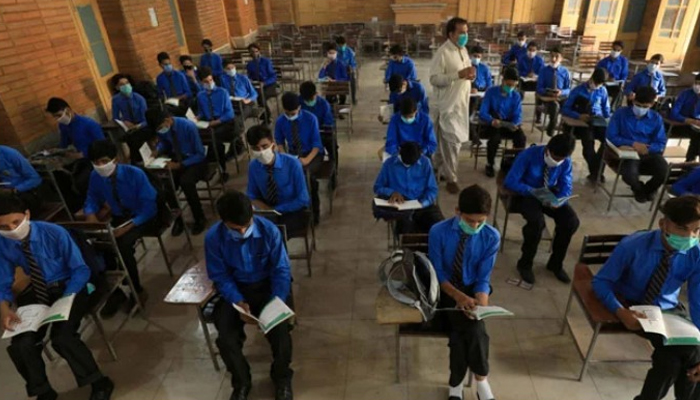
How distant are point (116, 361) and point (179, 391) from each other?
73cm

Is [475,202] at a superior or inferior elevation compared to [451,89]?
inferior

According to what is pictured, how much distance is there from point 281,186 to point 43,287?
6.73 ft

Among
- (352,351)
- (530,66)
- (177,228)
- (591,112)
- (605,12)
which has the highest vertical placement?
(605,12)

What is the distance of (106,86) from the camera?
7461 millimetres

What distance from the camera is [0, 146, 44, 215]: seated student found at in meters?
4.37

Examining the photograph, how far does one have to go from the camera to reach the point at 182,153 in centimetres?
509

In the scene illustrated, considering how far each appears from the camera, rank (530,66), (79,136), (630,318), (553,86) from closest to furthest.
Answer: (630,318)
(79,136)
(553,86)
(530,66)

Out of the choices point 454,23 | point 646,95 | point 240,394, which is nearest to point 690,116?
point 646,95

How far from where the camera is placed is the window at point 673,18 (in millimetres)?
10078

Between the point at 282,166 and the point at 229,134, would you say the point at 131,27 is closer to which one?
the point at 229,134

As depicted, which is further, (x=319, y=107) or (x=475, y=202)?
(x=319, y=107)

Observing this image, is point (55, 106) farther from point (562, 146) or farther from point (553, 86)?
point (553, 86)

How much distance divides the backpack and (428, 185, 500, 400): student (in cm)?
15

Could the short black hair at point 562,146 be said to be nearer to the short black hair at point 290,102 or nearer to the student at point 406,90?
the student at point 406,90
